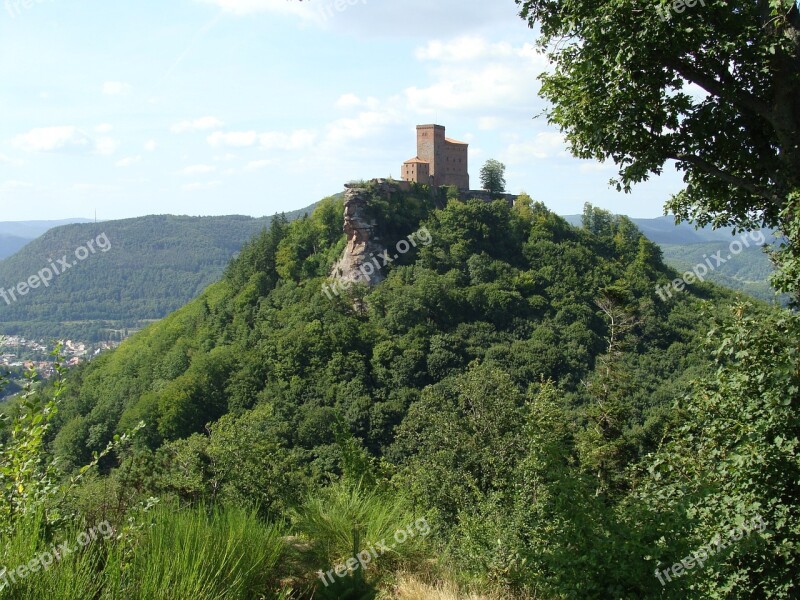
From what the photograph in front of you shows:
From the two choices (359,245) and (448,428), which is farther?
(359,245)

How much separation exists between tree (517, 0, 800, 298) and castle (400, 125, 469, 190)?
193 ft

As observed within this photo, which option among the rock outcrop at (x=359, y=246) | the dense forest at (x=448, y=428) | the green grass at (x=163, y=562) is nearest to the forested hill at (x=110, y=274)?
the dense forest at (x=448, y=428)

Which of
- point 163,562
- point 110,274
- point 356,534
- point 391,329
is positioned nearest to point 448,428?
point 356,534

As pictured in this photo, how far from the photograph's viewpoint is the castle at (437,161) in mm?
64375

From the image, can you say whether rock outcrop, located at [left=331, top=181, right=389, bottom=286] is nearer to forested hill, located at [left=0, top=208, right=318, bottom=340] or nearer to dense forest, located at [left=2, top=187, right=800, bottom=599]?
dense forest, located at [left=2, top=187, right=800, bottom=599]

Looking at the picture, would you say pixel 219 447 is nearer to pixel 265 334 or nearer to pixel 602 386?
pixel 602 386

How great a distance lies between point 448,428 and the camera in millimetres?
15539

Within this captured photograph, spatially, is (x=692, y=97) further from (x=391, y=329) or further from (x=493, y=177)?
(x=493, y=177)

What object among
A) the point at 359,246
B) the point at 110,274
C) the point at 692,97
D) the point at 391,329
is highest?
the point at 692,97

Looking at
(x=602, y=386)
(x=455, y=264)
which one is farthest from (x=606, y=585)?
(x=455, y=264)

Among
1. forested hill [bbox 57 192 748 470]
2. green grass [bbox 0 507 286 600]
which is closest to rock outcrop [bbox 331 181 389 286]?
forested hill [bbox 57 192 748 470]

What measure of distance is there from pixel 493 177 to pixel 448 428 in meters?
55.1

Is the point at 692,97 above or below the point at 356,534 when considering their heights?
above

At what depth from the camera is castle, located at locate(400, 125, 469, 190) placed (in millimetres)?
64375
